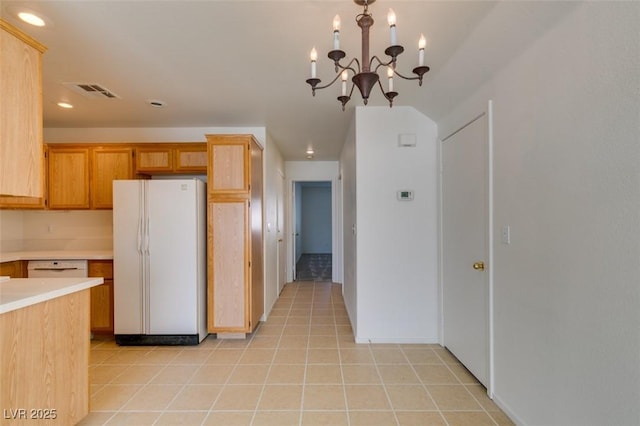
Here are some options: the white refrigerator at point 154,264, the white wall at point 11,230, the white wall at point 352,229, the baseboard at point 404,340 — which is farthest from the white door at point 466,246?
the white wall at point 11,230

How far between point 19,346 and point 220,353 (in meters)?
1.75

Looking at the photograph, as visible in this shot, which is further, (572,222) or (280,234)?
(280,234)

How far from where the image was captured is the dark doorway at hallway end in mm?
6629

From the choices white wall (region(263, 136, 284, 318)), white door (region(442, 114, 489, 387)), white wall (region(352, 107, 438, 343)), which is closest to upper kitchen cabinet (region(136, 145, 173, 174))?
white wall (region(263, 136, 284, 318))

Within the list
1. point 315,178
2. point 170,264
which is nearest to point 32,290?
point 170,264

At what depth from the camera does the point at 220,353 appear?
9.80 ft

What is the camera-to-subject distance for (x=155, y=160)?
144 inches

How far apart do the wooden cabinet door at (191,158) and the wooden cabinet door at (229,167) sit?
48 centimetres

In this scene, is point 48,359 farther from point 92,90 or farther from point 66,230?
point 66,230

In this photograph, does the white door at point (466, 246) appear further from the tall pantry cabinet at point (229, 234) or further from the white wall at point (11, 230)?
the white wall at point (11, 230)

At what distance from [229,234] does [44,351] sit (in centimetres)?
182

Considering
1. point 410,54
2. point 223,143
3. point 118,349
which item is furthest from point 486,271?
point 118,349

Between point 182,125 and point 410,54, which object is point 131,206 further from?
point 410,54

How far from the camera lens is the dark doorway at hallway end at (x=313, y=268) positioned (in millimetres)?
6629
